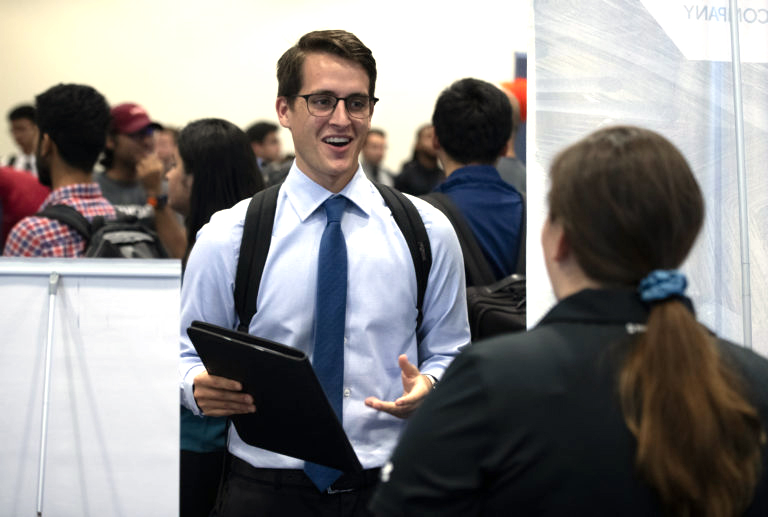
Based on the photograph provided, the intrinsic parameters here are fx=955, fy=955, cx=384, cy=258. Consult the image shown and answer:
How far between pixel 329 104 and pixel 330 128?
0.19 feet

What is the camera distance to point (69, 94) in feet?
9.99

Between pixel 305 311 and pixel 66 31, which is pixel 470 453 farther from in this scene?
pixel 66 31

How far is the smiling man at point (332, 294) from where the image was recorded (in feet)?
6.11

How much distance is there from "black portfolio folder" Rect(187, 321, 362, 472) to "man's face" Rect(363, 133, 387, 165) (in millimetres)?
6428

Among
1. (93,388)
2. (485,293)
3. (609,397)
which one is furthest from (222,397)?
(485,293)

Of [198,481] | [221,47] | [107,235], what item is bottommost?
[198,481]

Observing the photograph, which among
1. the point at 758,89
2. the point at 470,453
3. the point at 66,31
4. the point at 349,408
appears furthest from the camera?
the point at 66,31

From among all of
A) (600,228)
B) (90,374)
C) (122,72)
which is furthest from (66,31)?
(600,228)

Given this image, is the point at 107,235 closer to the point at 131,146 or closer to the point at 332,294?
the point at 332,294

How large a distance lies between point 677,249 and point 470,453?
0.36 m

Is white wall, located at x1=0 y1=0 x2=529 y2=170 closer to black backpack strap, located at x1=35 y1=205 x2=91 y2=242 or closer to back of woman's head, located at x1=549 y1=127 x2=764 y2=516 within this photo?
black backpack strap, located at x1=35 y1=205 x2=91 y2=242

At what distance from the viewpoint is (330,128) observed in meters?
1.99

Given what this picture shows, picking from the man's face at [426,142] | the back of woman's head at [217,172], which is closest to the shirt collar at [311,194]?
the back of woman's head at [217,172]

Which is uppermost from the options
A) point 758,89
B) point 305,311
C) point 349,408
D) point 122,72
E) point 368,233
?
point 122,72
